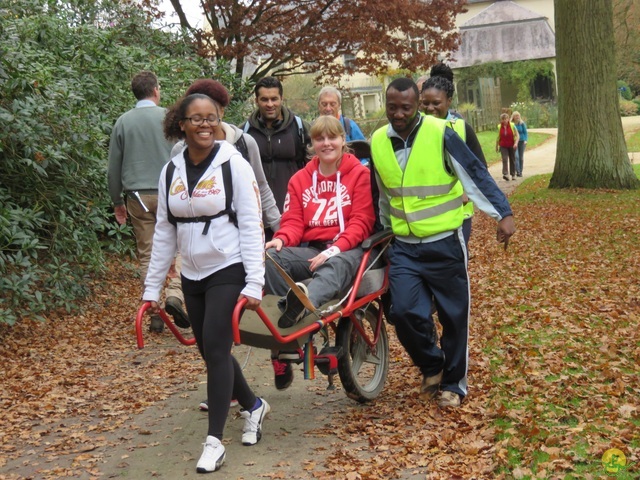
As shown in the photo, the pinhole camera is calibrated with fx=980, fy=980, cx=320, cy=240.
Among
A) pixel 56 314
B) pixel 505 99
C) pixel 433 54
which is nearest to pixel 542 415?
pixel 56 314

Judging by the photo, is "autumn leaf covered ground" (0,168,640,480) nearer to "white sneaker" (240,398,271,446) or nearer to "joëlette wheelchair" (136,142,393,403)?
→ "joëlette wheelchair" (136,142,393,403)

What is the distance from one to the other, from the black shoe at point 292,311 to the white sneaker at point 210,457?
822 millimetres

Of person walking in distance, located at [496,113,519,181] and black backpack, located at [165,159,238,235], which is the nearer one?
black backpack, located at [165,159,238,235]

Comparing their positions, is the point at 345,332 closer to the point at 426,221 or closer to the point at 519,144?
the point at 426,221

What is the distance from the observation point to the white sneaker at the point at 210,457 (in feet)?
17.7

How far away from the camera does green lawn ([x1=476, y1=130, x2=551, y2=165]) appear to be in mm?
39188

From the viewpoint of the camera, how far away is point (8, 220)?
9344 millimetres

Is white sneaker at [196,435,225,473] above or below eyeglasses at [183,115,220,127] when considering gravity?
below

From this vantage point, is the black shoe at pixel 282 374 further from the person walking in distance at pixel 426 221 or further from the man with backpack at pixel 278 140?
the man with backpack at pixel 278 140

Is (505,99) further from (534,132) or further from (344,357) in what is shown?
(344,357)

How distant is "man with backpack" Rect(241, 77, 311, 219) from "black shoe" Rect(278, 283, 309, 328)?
8.70ft

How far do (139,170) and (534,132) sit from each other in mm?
44490

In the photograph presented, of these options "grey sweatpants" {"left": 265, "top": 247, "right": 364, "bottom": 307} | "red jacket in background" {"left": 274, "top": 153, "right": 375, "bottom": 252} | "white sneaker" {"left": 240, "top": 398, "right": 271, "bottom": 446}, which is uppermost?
"red jacket in background" {"left": 274, "top": 153, "right": 375, "bottom": 252}

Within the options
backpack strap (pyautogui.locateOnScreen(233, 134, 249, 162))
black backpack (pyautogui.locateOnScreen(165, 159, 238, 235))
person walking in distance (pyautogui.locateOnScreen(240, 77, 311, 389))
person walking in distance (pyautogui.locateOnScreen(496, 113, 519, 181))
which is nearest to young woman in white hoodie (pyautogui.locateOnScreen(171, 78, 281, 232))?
backpack strap (pyautogui.locateOnScreen(233, 134, 249, 162))
